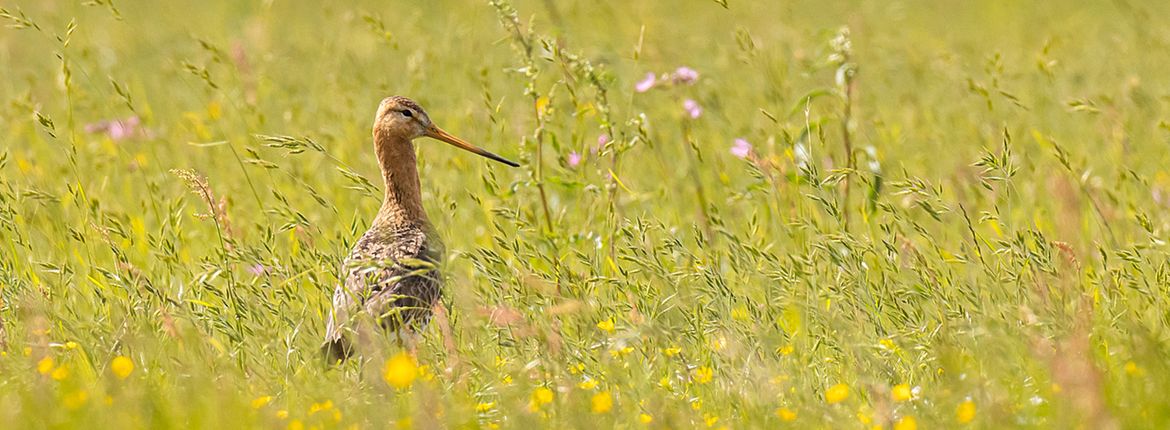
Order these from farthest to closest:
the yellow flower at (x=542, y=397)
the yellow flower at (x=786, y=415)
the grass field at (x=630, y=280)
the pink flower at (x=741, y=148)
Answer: the pink flower at (x=741, y=148)
the yellow flower at (x=542, y=397)
the grass field at (x=630, y=280)
the yellow flower at (x=786, y=415)

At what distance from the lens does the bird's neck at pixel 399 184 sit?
201 inches

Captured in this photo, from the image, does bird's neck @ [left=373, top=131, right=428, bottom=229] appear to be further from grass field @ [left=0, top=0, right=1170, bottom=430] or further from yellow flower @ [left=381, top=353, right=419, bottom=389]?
yellow flower @ [left=381, top=353, right=419, bottom=389]

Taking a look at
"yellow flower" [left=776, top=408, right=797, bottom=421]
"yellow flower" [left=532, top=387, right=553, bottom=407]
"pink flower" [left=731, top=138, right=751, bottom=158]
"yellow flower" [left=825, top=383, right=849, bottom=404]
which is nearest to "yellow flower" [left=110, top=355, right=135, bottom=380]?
"yellow flower" [left=532, top=387, right=553, bottom=407]

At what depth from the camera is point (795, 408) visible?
335 centimetres

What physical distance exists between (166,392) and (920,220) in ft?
10.7

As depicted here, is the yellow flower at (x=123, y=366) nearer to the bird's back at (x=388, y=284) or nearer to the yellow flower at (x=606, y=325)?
the bird's back at (x=388, y=284)

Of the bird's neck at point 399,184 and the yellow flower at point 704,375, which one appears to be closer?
the yellow flower at point 704,375

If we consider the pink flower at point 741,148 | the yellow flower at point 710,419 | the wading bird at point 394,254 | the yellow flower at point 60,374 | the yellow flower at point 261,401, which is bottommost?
the pink flower at point 741,148

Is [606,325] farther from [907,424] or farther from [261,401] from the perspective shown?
[907,424]

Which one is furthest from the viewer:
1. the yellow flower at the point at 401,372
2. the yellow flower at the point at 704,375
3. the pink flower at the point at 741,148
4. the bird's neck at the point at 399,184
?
the bird's neck at the point at 399,184

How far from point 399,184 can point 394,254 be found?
592 millimetres

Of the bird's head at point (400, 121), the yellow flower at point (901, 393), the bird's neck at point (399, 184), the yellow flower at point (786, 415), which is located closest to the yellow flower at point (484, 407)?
the yellow flower at point (786, 415)

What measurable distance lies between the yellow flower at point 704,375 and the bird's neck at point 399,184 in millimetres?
1740

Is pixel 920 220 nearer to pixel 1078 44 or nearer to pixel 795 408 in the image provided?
pixel 795 408
